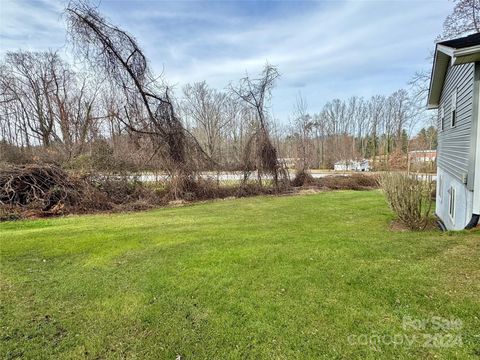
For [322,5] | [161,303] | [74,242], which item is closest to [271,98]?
[322,5]

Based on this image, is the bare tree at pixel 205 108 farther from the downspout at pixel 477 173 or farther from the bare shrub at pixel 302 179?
the downspout at pixel 477 173

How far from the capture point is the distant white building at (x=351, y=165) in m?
32.1

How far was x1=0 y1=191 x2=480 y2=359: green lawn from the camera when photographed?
7.41 feet

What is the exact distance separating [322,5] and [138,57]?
646 centimetres

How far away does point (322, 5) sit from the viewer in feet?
28.8

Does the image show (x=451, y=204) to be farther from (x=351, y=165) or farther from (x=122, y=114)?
(x=351, y=165)

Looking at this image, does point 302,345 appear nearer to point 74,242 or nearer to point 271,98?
point 74,242

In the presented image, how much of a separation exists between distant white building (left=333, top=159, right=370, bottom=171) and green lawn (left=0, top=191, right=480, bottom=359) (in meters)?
29.4

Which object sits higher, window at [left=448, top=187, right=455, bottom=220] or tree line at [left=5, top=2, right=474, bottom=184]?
tree line at [left=5, top=2, right=474, bottom=184]

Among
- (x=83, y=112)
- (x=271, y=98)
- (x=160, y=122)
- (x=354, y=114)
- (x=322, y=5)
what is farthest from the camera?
(x=354, y=114)

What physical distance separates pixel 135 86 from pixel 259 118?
5382mm

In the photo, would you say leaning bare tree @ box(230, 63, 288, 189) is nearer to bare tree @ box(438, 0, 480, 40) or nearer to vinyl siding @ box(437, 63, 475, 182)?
vinyl siding @ box(437, 63, 475, 182)

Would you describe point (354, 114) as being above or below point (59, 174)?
above

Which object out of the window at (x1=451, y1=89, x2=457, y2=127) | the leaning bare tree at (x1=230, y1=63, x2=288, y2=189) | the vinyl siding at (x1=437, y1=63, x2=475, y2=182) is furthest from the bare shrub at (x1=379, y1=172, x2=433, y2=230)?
the leaning bare tree at (x1=230, y1=63, x2=288, y2=189)
